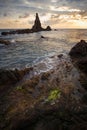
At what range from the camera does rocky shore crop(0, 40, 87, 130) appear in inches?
269

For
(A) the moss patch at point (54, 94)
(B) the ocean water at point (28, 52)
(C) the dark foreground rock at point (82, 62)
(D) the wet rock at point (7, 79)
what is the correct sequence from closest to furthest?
(A) the moss patch at point (54, 94), (D) the wet rock at point (7, 79), (C) the dark foreground rock at point (82, 62), (B) the ocean water at point (28, 52)

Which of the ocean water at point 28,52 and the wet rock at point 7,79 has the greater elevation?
the wet rock at point 7,79

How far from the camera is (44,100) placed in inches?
345

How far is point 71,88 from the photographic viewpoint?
1041 cm

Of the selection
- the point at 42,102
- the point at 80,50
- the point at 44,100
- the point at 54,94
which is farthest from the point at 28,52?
the point at 42,102

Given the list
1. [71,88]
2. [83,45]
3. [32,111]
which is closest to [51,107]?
[32,111]

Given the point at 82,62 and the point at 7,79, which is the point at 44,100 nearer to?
the point at 7,79

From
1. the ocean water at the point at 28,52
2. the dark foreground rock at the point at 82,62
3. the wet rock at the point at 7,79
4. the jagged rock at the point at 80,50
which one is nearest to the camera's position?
the wet rock at the point at 7,79

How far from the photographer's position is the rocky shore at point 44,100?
6828 millimetres

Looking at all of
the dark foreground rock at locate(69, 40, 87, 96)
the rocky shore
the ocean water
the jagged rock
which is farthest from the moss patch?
the jagged rock

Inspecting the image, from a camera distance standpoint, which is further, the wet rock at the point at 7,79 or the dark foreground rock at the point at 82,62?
the dark foreground rock at the point at 82,62

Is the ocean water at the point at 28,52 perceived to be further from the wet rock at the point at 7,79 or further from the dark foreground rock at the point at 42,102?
the dark foreground rock at the point at 42,102

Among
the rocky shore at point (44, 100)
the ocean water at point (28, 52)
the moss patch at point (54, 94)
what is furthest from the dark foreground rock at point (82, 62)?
the ocean water at point (28, 52)

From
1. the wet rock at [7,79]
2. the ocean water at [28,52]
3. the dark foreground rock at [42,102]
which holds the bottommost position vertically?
the ocean water at [28,52]
